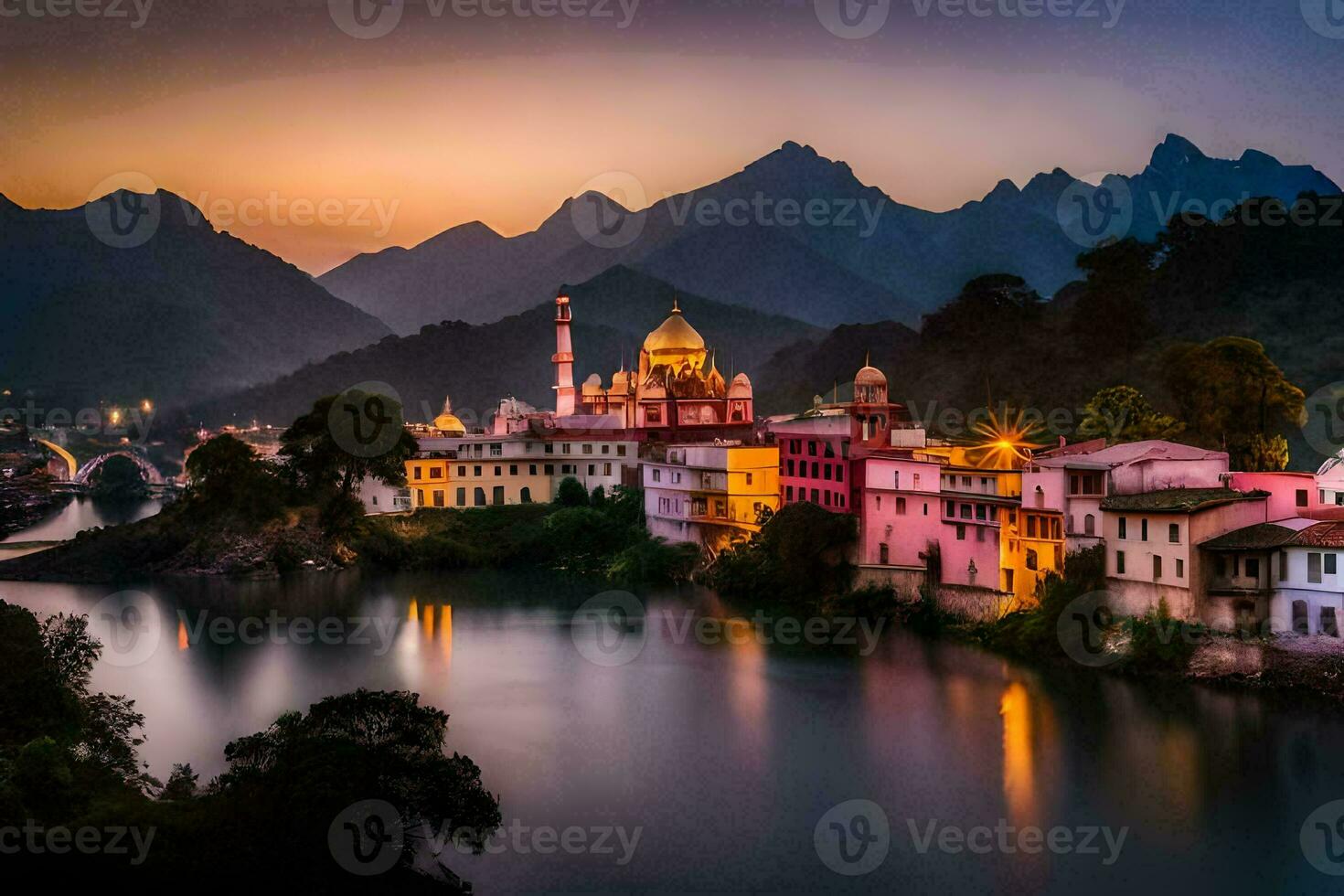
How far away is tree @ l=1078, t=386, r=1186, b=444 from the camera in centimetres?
2598

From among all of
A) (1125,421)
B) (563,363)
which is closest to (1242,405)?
(1125,421)

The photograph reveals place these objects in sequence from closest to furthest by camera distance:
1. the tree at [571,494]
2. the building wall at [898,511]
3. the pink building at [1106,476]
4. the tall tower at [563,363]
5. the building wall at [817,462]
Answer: the pink building at [1106,476]
the building wall at [898,511]
the building wall at [817,462]
the tree at [571,494]
the tall tower at [563,363]

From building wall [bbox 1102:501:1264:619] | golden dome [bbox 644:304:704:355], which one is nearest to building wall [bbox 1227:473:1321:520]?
building wall [bbox 1102:501:1264:619]

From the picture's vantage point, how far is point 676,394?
40.2m

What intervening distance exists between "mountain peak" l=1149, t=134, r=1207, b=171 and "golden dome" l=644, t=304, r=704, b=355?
2227 cm

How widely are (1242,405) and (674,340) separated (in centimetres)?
1863

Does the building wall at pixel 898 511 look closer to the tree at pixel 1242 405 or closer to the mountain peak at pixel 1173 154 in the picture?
the tree at pixel 1242 405

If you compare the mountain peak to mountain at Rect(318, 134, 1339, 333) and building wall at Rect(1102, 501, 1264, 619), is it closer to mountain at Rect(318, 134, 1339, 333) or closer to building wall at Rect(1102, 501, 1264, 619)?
mountain at Rect(318, 134, 1339, 333)

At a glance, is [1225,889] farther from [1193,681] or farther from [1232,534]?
[1232,534]

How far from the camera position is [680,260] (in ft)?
276

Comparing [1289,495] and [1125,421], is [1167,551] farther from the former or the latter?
[1125,421]

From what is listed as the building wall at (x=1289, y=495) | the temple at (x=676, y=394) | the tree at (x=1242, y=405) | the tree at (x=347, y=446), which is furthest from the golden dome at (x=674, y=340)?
the building wall at (x=1289, y=495)

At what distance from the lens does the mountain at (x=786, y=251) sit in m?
74.6

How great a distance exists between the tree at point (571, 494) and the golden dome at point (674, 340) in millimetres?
6367
